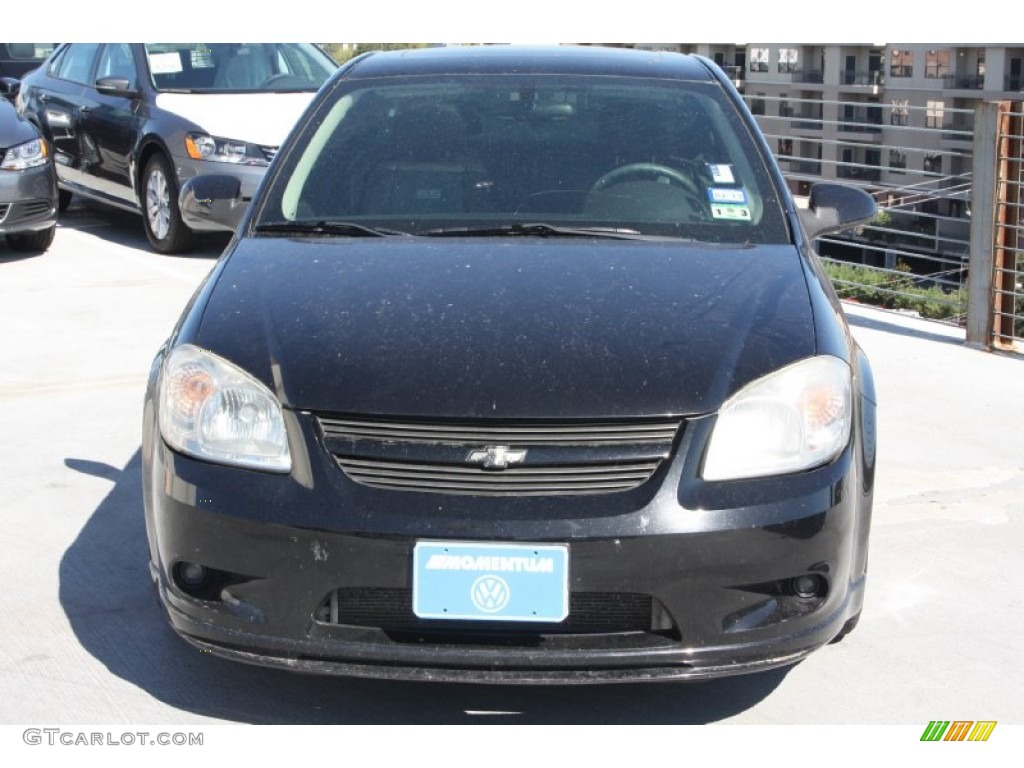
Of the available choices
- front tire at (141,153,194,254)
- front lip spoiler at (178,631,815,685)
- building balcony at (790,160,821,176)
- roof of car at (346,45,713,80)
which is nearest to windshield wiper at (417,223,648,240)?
roof of car at (346,45,713,80)

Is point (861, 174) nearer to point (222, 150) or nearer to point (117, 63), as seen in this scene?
point (117, 63)

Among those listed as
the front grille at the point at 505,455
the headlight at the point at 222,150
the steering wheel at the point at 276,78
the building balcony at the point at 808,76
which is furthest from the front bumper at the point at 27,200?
the building balcony at the point at 808,76

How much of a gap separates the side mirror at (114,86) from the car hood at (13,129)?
55cm

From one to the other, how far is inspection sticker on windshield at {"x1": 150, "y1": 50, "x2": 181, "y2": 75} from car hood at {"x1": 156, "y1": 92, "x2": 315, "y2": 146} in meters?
0.27

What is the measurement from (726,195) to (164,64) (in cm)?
734

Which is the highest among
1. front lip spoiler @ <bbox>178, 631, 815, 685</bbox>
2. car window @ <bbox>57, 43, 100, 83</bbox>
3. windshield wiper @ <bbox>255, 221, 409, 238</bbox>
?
car window @ <bbox>57, 43, 100, 83</bbox>

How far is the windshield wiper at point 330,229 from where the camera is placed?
4.30m

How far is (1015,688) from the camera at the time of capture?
3.82 m

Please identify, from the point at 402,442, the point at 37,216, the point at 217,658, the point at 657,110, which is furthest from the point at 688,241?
the point at 37,216

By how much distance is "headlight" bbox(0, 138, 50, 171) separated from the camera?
10062 mm

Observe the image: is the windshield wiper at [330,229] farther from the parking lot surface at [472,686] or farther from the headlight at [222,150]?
the headlight at [222,150]

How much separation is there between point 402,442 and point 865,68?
212 feet

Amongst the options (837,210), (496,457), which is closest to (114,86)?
(837,210)

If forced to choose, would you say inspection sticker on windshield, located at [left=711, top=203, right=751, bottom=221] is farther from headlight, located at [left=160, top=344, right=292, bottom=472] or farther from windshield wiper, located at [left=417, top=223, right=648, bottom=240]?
headlight, located at [left=160, top=344, right=292, bottom=472]
